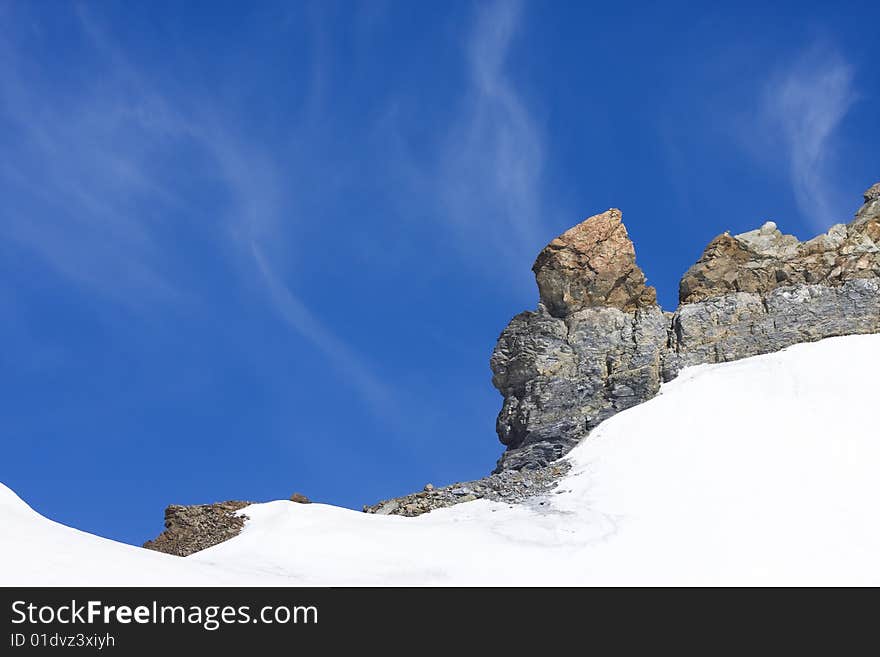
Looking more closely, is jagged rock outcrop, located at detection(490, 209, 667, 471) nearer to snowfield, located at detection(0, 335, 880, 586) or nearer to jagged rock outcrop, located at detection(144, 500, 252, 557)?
snowfield, located at detection(0, 335, 880, 586)

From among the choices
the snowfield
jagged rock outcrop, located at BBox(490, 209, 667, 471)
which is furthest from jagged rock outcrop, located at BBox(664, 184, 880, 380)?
the snowfield

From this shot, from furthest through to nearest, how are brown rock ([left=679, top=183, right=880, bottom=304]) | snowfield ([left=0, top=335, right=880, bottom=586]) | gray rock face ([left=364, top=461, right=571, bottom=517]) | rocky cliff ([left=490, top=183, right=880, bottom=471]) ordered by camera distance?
brown rock ([left=679, top=183, right=880, bottom=304]) → rocky cliff ([left=490, top=183, right=880, bottom=471]) → gray rock face ([left=364, top=461, right=571, bottom=517]) → snowfield ([left=0, top=335, right=880, bottom=586])

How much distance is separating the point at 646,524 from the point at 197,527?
14.5m

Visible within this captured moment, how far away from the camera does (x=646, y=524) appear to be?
29.6 meters

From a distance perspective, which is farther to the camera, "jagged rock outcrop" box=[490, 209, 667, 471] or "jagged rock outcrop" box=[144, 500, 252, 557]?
"jagged rock outcrop" box=[490, 209, 667, 471]

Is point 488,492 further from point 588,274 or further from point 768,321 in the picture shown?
point 768,321

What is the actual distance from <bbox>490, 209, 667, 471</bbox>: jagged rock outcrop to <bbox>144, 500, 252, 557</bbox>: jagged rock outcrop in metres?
13.5

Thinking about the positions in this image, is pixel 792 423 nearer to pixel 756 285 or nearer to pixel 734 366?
pixel 734 366

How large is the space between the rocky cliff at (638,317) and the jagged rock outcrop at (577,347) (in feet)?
0.18

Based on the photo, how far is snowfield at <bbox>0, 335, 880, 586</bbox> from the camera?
22.9m

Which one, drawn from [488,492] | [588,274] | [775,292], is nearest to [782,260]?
[775,292]

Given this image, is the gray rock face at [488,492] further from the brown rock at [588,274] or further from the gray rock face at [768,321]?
the brown rock at [588,274]
